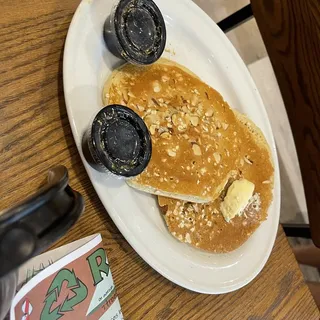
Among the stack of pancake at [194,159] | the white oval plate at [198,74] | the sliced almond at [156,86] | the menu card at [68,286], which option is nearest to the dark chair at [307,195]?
the white oval plate at [198,74]

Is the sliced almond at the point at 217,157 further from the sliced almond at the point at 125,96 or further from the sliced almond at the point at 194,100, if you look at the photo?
the sliced almond at the point at 125,96

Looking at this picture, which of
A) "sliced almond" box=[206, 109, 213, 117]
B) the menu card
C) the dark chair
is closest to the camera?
the menu card

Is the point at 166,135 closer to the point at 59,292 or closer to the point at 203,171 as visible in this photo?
the point at 203,171

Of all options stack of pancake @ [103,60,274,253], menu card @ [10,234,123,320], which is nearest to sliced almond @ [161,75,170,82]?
stack of pancake @ [103,60,274,253]

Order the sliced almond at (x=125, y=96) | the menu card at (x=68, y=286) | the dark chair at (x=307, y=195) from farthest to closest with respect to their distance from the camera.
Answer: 1. the dark chair at (x=307, y=195)
2. the sliced almond at (x=125, y=96)
3. the menu card at (x=68, y=286)

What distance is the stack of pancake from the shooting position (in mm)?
843

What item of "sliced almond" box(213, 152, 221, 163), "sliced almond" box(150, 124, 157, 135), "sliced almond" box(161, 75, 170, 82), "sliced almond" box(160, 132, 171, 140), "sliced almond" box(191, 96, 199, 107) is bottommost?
"sliced almond" box(213, 152, 221, 163)

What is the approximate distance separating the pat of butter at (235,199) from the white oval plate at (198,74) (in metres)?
0.09

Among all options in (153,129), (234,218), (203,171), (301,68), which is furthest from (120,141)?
(301,68)

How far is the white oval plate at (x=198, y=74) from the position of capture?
31.0 inches

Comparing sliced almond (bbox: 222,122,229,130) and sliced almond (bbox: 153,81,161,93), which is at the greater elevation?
sliced almond (bbox: 153,81,161,93)

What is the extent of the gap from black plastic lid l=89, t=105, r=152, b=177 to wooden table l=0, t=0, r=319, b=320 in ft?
0.23

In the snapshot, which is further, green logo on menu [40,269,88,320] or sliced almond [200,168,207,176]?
sliced almond [200,168,207,176]

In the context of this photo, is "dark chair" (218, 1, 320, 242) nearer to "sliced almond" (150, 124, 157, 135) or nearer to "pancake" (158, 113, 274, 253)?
"pancake" (158, 113, 274, 253)
